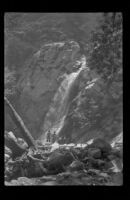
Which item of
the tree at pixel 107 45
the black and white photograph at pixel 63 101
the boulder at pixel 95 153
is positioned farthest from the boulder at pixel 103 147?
the tree at pixel 107 45

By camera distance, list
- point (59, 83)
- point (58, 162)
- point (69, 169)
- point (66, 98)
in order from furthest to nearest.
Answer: point (59, 83) → point (66, 98) → point (58, 162) → point (69, 169)

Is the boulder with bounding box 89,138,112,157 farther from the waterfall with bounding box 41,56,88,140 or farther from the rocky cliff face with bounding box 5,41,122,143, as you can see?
the waterfall with bounding box 41,56,88,140

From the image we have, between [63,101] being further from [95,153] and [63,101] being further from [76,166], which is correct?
[76,166]

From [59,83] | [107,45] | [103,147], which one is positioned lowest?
[103,147]

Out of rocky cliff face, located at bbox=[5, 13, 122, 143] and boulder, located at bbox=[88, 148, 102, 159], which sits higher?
rocky cliff face, located at bbox=[5, 13, 122, 143]

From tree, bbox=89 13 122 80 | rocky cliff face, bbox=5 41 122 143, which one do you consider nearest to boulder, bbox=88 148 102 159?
tree, bbox=89 13 122 80

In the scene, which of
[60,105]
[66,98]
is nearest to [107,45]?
[66,98]

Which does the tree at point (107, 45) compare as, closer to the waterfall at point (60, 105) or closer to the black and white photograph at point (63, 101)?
the black and white photograph at point (63, 101)

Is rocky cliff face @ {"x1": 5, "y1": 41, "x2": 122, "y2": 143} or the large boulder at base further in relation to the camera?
rocky cliff face @ {"x1": 5, "y1": 41, "x2": 122, "y2": 143}
